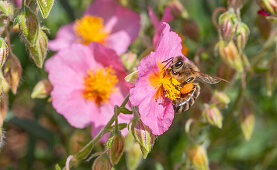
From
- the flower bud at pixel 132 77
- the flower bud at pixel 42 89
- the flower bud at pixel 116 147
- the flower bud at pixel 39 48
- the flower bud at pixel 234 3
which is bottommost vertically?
the flower bud at pixel 42 89

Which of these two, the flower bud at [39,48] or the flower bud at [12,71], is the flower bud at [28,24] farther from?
the flower bud at [12,71]

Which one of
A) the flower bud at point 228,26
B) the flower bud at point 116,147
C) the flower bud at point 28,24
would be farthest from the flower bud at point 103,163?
the flower bud at point 228,26

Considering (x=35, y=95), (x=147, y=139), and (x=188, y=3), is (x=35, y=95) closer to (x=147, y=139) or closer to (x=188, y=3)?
(x=147, y=139)

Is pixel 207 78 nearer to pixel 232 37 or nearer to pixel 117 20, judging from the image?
pixel 232 37

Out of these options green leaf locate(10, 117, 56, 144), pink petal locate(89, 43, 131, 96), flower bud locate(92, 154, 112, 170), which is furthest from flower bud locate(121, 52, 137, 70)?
green leaf locate(10, 117, 56, 144)

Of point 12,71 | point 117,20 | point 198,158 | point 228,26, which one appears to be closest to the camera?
point 12,71

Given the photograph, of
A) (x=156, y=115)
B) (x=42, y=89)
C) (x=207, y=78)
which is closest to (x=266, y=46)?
(x=207, y=78)
